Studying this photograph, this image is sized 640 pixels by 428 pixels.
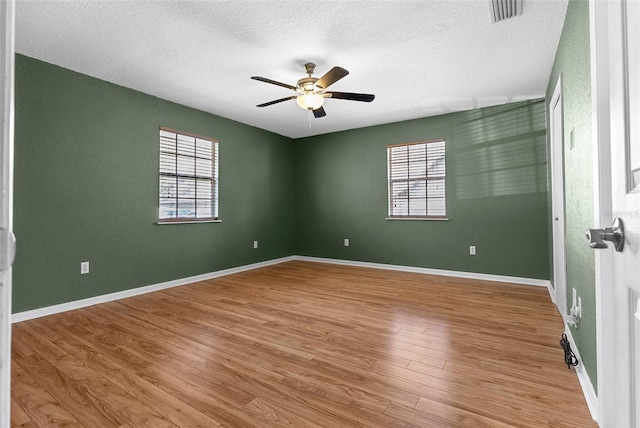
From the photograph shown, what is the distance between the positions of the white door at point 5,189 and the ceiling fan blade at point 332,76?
241cm

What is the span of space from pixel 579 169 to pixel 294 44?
2.33 meters

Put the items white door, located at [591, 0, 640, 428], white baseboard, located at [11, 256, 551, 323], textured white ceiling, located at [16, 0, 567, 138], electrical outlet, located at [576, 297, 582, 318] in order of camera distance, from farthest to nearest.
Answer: white baseboard, located at [11, 256, 551, 323] → textured white ceiling, located at [16, 0, 567, 138] → electrical outlet, located at [576, 297, 582, 318] → white door, located at [591, 0, 640, 428]

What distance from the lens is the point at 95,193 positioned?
340 cm

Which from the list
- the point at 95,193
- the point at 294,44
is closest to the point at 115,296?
the point at 95,193

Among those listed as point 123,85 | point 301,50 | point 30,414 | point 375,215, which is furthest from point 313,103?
point 30,414

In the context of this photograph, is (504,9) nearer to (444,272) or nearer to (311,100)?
(311,100)

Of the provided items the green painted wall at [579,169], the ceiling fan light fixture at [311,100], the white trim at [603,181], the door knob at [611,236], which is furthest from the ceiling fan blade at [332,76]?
the door knob at [611,236]

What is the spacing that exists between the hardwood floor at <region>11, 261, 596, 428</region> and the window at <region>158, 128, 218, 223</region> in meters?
1.30

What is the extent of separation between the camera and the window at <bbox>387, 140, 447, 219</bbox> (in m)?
4.80

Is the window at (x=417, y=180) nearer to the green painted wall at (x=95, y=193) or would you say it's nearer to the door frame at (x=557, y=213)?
the door frame at (x=557, y=213)

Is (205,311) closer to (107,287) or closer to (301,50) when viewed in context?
(107,287)

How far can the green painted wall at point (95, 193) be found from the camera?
2918mm

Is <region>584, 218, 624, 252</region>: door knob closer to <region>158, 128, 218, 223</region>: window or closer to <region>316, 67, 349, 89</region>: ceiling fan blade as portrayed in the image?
<region>316, 67, 349, 89</region>: ceiling fan blade

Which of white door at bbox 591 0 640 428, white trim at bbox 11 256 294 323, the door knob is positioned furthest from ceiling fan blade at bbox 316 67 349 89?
white trim at bbox 11 256 294 323
